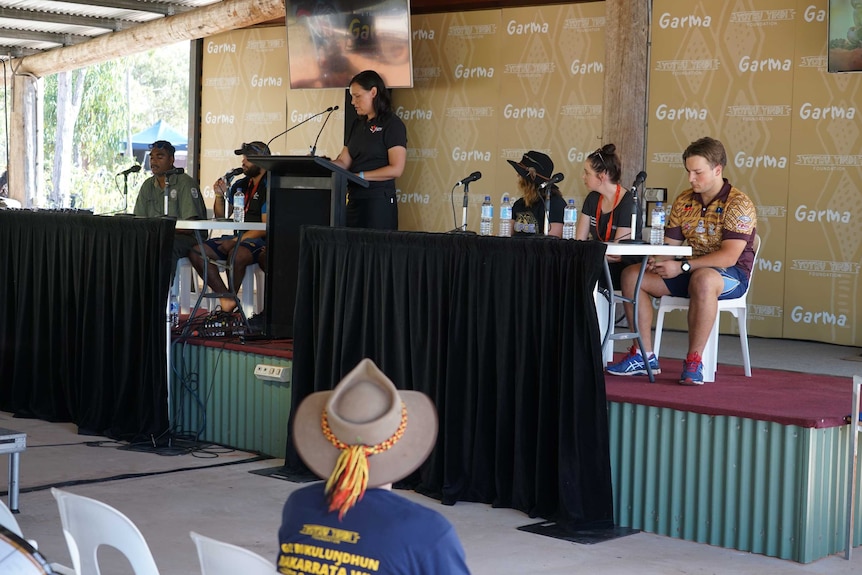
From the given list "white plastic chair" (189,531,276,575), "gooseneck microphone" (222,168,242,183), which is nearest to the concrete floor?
"white plastic chair" (189,531,276,575)

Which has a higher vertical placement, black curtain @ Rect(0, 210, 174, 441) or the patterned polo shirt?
the patterned polo shirt

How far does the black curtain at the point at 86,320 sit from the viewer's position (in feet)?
18.1

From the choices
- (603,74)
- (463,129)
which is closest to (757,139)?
(603,74)

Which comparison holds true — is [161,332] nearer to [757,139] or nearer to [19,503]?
[19,503]

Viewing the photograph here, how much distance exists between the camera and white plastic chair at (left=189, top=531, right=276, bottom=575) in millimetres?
1735

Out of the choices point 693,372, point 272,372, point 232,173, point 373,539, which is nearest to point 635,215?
point 693,372

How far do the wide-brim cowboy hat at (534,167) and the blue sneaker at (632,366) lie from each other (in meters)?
1.56

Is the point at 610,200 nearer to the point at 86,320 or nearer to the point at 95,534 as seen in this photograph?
the point at 86,320

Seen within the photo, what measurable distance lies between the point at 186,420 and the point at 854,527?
3334mm

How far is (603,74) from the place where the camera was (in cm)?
799

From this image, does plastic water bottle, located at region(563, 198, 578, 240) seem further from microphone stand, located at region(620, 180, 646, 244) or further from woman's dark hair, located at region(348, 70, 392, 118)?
woman's dark hair, located at region(348, 70, 392, 118)

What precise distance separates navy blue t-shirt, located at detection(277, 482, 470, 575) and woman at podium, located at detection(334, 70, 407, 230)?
3977mm

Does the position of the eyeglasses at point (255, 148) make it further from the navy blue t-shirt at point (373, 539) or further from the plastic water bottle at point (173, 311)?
the navy blue t-shirt at point (373, 539)

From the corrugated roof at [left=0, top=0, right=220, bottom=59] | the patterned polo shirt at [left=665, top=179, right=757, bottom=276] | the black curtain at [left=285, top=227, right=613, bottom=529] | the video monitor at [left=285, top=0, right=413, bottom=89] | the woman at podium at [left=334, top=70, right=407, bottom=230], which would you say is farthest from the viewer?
Answer: the corrugated roof at [left=0, top=0, right=220, bottom=59]
